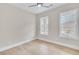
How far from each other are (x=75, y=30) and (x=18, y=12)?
3.61 feet

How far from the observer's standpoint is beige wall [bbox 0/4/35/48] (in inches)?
69.7

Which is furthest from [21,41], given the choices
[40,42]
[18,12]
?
[18,12]

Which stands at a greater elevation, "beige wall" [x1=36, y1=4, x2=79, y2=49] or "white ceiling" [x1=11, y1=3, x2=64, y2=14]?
"white ceiling" [x1=11, y1=3, x2=64, y2=14]

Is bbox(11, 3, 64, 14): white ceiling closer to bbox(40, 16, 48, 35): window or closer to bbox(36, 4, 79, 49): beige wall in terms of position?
bbox(36, 4, 79, 49): beige wall

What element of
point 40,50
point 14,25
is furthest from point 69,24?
point 14,25

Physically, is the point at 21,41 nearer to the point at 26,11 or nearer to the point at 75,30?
the point at 26,11

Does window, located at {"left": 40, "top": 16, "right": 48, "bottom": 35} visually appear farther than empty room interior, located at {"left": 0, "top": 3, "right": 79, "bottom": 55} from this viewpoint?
Yes

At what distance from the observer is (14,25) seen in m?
1.83

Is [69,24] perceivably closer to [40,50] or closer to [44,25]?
[44,25]

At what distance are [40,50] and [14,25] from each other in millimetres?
676

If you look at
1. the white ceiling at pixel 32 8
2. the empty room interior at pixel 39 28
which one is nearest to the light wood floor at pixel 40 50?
the empty room interior at pixel 39 28

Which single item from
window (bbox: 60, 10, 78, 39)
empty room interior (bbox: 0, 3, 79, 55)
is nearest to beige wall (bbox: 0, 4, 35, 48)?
empty room interior (bbox: 0, 3, 79, 55)

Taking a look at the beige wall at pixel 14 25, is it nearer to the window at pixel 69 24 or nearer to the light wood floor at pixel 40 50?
the light wood floor at pixel 40 50

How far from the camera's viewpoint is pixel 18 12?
1.84 metres
